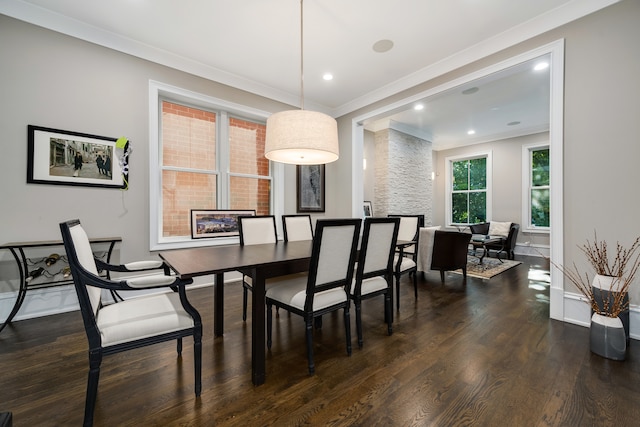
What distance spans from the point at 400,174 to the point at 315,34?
13.4 feet

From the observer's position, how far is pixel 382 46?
3223mm

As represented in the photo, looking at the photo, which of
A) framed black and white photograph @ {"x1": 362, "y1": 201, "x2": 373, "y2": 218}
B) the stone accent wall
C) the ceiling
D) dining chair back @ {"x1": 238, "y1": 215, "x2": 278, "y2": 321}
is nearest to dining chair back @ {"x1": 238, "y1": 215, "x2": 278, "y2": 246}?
dining chair back @ {"x1": 238, "y1": 215, "x2": 278, "y2": 321}

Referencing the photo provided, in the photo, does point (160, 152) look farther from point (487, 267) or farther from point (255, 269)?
point (487, 267)

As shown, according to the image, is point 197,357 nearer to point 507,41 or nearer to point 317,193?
point 317,193

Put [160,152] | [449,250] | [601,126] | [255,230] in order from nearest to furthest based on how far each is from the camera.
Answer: [601,126] → [255,230] → [160,152] → [449,250]

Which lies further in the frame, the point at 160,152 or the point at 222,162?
the point at 222,162

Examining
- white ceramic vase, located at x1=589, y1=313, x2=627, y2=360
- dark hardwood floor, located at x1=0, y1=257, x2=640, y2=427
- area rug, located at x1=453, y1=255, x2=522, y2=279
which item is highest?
white ceramic vase, located at x1=589, y1=313, x2=627, y2=360

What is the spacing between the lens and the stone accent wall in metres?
6.18

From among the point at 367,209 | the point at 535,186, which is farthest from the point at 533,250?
the point at 367,209

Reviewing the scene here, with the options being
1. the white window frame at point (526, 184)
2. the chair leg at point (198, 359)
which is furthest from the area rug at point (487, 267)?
the chair leg at point (198, 359)

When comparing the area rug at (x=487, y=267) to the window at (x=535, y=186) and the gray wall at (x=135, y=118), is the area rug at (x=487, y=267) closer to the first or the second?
the window at (x=535, y=186)

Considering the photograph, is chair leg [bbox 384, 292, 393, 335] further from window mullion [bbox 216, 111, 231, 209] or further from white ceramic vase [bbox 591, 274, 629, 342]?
window mullion [bbox 216, 111, 231, 209]

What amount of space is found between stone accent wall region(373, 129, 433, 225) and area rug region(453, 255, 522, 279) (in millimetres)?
1831

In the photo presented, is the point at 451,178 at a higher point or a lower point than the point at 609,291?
higher
